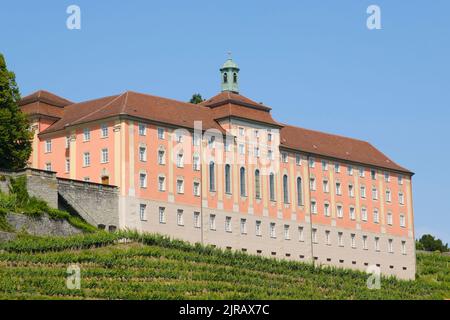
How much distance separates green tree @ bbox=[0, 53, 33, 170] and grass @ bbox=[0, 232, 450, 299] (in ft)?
35.7

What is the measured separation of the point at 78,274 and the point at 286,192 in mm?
35046

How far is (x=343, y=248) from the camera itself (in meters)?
113

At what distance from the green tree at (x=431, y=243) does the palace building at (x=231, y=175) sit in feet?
127

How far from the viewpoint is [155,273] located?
3187 inches

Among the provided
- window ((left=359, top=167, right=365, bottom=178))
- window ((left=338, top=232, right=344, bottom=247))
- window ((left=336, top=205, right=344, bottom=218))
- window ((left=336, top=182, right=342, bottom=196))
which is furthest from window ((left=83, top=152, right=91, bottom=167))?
window ((left=359, top=167, right=365, bottom=178))

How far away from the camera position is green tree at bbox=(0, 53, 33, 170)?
9394cm

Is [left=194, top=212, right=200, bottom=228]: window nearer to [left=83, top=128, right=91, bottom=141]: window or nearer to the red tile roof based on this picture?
the red tile roof

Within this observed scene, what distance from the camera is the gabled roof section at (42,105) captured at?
103688 millimetres

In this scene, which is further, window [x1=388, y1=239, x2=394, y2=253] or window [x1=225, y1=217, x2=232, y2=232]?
window [x1=388, y1=239, x2=394, y2=253]

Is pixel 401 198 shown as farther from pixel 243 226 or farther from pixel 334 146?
pixel 243 226

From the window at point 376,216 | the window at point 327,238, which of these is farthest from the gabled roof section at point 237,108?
the window at point 376,216

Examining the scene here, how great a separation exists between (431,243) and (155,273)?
281 feet

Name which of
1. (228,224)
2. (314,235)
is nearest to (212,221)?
(228,224)
